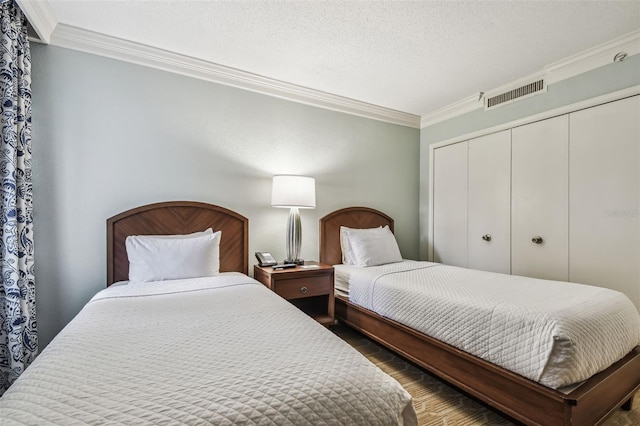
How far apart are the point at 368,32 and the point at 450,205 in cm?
223

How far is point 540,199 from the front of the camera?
270 centimetres

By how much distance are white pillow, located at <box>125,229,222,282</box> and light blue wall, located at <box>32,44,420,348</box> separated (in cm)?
37

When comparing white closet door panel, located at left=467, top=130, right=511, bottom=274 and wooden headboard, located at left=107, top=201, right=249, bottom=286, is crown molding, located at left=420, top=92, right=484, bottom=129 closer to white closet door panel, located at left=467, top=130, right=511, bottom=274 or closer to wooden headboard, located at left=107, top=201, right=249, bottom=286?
white closet door panel, located at left=467, top=130, right=511, bottom=274

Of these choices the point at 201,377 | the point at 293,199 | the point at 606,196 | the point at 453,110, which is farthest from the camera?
the point at 453,110

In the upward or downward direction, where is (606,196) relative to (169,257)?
upward

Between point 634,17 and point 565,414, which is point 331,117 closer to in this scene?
point 634,17

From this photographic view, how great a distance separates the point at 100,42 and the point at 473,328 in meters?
3.23

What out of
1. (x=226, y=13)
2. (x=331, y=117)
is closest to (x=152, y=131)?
(x=226, y=13)

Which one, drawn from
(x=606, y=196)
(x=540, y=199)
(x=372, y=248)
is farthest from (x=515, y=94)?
(x=372, y=248)

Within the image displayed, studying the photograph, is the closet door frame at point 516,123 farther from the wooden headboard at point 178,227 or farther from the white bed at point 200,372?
the white bed at point 200,372

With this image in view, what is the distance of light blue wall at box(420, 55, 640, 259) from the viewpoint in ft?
7.39

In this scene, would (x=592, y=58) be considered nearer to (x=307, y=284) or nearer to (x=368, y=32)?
(x=368, y=32)

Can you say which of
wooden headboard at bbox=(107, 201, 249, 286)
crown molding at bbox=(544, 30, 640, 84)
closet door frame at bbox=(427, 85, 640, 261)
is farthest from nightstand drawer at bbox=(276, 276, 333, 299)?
crown molding at bbox=(544, 30, 640, 84)

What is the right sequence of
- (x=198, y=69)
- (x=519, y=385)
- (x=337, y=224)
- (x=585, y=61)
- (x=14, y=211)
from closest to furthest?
(x=519, y=385) < (x=14, y=211) < (x=585, y=61) < (x=198, y=69) < (x=337, y=224)
